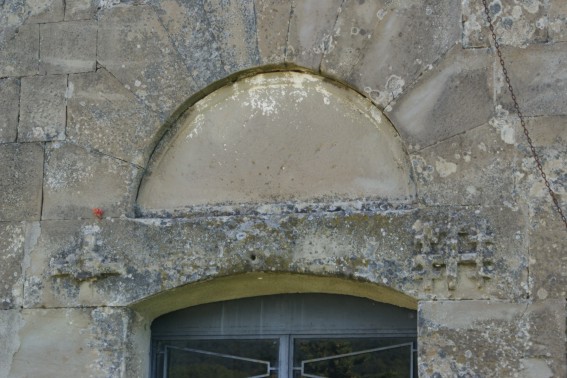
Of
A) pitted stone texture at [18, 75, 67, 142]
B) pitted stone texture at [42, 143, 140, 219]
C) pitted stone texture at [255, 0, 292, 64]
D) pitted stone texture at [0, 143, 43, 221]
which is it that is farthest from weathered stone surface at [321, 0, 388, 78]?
pitted stone texture at [0, 143, 43, 221]

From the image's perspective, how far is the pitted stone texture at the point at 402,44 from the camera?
16.6 ft

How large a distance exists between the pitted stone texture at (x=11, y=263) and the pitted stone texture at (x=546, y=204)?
2364 millimetres

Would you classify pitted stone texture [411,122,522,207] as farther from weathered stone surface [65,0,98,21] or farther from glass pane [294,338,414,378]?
weathered stone surface [65,0,98,21]

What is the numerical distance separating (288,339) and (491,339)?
1.06m

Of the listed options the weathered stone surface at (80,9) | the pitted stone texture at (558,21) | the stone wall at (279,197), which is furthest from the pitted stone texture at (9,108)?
the pitted stone texture at (558,21)

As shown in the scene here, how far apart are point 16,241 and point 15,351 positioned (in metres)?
0.52

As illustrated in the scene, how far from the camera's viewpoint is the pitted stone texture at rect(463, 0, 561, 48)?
494cm

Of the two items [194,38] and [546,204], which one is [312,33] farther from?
[546,204]

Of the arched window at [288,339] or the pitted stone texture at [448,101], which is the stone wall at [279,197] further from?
the arched window at [288,339]

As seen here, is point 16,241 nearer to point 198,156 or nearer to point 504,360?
point 198,156

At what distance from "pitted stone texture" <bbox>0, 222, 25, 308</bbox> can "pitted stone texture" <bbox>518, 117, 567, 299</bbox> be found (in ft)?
7.76

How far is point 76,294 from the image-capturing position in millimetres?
5270

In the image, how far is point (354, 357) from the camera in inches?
207

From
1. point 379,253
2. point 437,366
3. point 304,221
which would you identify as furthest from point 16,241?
point 437,366
